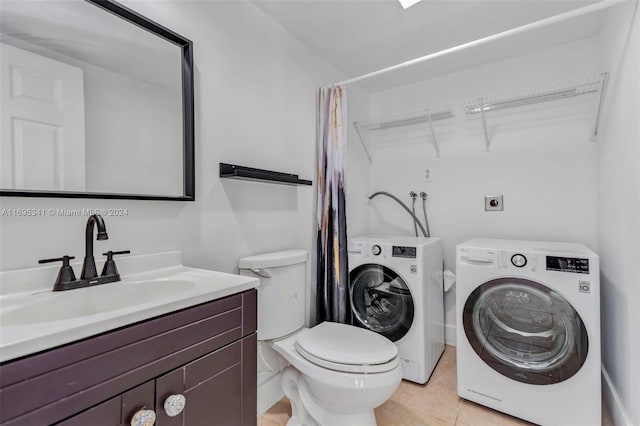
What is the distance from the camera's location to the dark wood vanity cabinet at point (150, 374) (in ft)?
2.02

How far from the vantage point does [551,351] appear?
5.11 feet

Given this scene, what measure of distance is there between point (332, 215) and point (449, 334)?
5.03 feet

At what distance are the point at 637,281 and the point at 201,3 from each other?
234 centimetres

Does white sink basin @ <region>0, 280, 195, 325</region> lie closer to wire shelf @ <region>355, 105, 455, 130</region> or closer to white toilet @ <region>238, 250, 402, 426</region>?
white toilet @ <region>238, 250, 402, 426</region>

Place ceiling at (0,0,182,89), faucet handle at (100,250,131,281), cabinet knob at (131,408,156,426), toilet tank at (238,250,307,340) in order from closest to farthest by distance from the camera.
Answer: cabinet knob at (131,408,156,426)
ceiling at (0,0,182,89)
faucet handle at (100,250,131,281)
toilet tank at (238,250,307,340)

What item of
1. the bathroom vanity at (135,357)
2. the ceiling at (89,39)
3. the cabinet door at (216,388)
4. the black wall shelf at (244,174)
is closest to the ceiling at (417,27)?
the ceiling at (89,39)

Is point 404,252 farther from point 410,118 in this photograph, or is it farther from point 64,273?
point 64,273

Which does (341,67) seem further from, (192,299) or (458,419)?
(458,419)

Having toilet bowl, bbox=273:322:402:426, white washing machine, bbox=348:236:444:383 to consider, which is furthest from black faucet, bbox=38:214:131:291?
white washing machine, bbox=348:236:444:383

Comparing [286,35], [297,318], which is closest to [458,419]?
[297,318]

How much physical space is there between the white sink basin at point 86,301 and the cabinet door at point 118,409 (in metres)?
0.21

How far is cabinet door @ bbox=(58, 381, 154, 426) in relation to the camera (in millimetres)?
681

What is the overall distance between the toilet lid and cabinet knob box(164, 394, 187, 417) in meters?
0.67

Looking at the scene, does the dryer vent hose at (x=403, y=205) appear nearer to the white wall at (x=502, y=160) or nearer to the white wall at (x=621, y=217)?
the white wall at (x=502, y=160)
